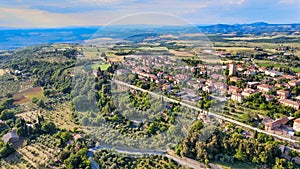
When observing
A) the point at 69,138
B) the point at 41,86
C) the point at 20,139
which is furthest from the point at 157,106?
the point at 41,86

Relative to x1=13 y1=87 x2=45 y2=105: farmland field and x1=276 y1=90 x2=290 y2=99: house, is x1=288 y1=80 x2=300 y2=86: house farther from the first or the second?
x1=13 y1=87 x2=45 y2=105: farmland field

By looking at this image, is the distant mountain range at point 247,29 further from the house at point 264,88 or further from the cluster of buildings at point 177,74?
the cluster of buildings at point 177,74

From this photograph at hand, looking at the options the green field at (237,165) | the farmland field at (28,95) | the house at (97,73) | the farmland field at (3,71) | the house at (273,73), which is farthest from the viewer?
the farmland field at (3,71)

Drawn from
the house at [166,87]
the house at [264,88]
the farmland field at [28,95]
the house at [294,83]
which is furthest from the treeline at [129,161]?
the house at [294,83]

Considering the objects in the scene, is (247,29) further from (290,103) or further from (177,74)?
(177,74)

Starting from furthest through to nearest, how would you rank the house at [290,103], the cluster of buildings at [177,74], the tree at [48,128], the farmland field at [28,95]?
the farmland field at [28,95] → the house at [290,103] → the tree at [48,128] → the cluster of buildings at [177,74]

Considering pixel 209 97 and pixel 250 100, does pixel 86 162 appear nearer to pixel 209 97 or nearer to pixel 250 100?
pixel 209 97
